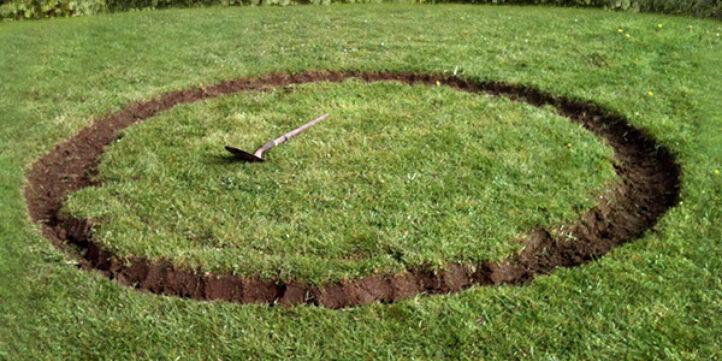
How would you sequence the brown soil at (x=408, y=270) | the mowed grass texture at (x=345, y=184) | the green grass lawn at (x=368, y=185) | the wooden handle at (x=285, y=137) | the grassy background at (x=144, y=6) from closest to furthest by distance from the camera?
the green grass lawn at (x=368, y=185) < the brown soil at (x=408, y=270) < the mowed grass texture at (x=345, y=184) < the wooden handle at (x=285, y=137) < the grassy background at (x=144, y=6)

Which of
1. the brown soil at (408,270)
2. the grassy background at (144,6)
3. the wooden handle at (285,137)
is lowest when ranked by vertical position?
the brown soil at (408,270)

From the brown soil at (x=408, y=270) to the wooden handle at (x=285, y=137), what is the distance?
131 centimetres

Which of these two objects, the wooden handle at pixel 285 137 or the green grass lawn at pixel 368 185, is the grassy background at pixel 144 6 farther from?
the wooden handle at pixel 285 137

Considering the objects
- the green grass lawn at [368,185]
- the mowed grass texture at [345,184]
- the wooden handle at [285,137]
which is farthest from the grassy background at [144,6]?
the wooden handle at [285,137]

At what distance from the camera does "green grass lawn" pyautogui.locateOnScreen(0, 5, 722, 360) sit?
3918 mm

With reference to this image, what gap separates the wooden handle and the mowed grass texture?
0.20ft

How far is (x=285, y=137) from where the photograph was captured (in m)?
6.12

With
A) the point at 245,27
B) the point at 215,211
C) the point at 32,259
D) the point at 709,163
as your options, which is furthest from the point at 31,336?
the point at 245,27

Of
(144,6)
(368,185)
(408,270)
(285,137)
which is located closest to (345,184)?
(368,185)

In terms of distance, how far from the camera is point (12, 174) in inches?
228

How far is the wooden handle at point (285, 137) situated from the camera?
5.91 m

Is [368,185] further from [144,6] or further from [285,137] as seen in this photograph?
[144,6]

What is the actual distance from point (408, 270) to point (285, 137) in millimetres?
2081

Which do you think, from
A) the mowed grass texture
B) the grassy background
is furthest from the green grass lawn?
the grassy background
